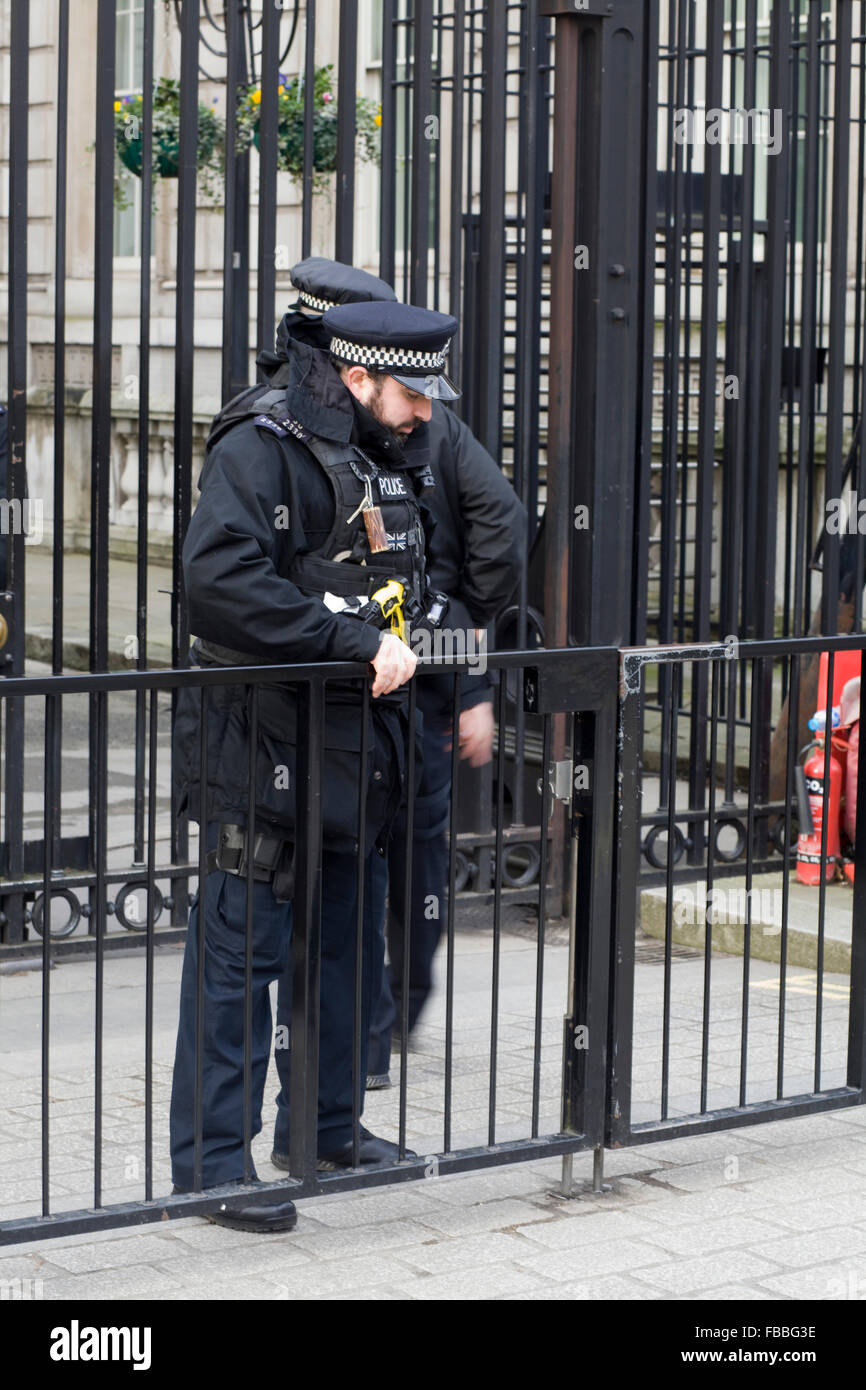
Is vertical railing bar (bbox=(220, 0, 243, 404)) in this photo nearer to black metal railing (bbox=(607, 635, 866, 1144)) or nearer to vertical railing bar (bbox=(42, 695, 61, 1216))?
black metal railing (bbox=(607, 635, 866, 1144))

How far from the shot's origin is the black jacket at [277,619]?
391 centimetres

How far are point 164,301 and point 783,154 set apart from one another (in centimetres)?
1131

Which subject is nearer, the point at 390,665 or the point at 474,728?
the point at 390,665

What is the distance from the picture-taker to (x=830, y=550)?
287 inches

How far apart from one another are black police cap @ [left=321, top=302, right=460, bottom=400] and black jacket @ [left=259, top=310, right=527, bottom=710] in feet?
2.74

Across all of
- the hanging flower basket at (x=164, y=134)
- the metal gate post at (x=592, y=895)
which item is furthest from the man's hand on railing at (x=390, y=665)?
the hanging flower basket at (x=164, y=134)

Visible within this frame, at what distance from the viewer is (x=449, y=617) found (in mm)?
5285

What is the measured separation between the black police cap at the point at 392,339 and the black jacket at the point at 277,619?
0.25ft

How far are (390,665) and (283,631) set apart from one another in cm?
22

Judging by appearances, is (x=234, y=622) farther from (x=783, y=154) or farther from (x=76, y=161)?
(x=76, y=161)

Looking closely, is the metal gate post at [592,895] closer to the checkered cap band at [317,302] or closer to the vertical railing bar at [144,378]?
the checkered cap band at [317,302]

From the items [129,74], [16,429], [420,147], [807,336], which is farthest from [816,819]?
[129,74]

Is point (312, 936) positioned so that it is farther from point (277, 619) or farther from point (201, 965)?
point (277, 619)
